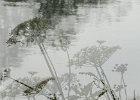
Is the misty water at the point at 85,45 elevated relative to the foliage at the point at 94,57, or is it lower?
lower

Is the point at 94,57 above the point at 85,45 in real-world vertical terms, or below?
above

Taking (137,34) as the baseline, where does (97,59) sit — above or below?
above

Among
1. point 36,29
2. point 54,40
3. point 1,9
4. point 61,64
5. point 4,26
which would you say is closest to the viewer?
point 36,29

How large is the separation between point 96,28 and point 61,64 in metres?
12.9

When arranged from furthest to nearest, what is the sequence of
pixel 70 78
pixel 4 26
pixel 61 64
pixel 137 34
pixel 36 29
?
pixel 4 26 < pixel 137 34 < pixel 61 64 < pixel 70 78 < pixel 36 29

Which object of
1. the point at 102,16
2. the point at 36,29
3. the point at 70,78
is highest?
the point at 36,29

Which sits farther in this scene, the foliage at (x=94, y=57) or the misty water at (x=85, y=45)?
the misty water at (x=85, y=45)

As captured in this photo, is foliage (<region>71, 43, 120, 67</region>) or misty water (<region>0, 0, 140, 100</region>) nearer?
foliage (<region>71, 43, 120, 67</region>)

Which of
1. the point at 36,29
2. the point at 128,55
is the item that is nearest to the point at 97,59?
the point at 36,29

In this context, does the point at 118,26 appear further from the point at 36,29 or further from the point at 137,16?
the point at 36,29

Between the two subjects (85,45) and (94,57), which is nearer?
(94,57)

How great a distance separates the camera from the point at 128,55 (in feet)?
61.7

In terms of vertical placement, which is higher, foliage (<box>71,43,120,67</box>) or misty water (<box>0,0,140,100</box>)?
foliage (<box>71,43,120,67</box>)

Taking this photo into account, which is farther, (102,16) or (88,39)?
(102,16)
